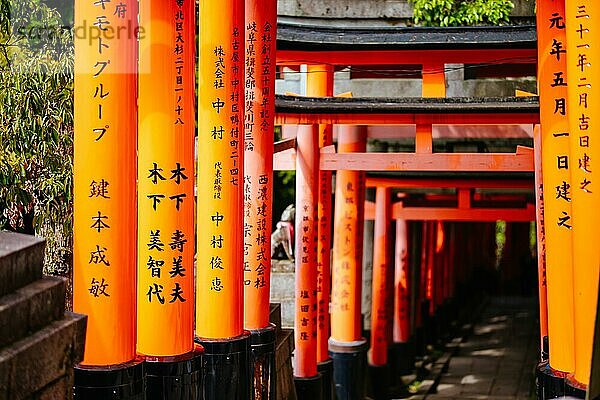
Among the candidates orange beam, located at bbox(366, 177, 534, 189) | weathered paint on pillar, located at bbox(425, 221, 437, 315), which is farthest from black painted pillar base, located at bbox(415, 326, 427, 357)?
orange beam, located at bbox(366, 177, 534, 189)

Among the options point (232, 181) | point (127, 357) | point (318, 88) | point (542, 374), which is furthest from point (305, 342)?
point (127, 357)

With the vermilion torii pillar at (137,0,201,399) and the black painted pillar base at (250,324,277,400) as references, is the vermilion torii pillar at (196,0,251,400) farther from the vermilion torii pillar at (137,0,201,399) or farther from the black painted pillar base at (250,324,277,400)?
the vermilion torii pillar at (137,0,201,399)

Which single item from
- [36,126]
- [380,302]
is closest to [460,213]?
[380,302]

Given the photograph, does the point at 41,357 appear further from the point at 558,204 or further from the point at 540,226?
the point at 540,226

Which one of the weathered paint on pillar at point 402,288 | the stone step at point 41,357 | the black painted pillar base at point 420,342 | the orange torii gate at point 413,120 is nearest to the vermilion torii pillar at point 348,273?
the orange torii gate at point 413,120

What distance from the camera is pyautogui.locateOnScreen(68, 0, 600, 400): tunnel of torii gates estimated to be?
474 centimetres

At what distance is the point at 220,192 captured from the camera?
6.42m

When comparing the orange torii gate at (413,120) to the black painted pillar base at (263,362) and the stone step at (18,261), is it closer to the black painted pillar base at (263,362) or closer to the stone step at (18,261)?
the black painted pillar base at (263,362)

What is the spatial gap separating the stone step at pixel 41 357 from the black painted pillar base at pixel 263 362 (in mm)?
3402

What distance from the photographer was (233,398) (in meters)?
6.54

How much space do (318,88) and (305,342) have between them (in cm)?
285

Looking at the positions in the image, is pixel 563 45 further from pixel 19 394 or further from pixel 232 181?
pixel 19 394

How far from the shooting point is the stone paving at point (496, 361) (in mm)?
14141

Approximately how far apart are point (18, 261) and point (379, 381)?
10.6 metres
